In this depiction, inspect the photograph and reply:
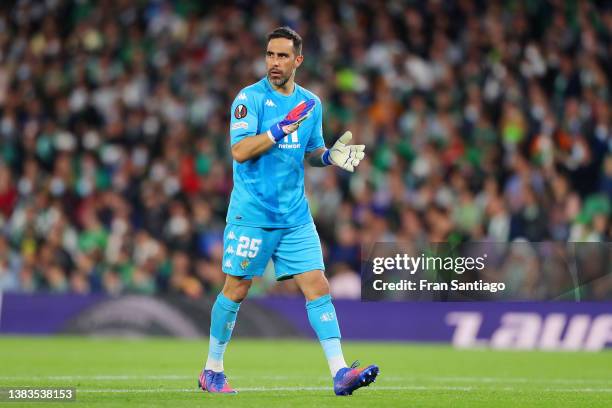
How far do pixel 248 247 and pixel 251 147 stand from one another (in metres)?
0.79

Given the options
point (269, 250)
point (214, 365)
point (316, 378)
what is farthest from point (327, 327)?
point (316, 378)

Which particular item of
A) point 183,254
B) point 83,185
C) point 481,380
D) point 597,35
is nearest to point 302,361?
point 481,380

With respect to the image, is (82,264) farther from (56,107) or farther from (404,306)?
(404,306)

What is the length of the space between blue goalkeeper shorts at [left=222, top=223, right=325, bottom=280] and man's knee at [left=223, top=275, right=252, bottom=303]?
0.06m

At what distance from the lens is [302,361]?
46.6 ft

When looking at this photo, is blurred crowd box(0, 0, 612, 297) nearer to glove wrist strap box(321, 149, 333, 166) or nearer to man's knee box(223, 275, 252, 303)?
glove wrist strap box(321, 149, 333, 166)

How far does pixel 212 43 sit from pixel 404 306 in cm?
720

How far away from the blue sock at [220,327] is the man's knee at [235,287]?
38 mm

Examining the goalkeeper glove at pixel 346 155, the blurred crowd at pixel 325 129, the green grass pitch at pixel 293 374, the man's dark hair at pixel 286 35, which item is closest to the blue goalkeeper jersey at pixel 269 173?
the goalkeeper glove at pixel 346 155

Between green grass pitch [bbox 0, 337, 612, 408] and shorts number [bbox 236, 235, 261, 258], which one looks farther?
shorts number [bbox 236, 235, 261, 258]

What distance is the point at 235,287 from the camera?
907 centimetres

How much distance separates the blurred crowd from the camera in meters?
18.3

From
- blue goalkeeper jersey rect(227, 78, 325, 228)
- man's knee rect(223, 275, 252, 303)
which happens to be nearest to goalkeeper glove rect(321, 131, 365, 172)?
blue goalkeeper jersey rect(227, 78, 325, 228)

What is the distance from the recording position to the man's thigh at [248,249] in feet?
29.4
